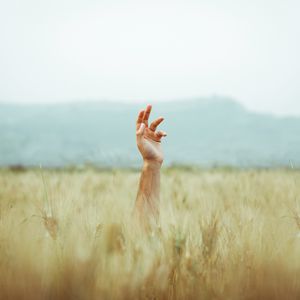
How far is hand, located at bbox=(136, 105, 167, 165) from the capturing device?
1875 millimetres

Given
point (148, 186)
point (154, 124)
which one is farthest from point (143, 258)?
point (154, 124)

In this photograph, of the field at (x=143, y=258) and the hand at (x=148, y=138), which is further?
the hand at (x=148, y=138)

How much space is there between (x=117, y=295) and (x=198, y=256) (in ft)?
0.86

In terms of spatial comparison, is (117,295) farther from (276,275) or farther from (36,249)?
(276,275)

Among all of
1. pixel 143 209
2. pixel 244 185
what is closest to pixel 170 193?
pixel 244 185

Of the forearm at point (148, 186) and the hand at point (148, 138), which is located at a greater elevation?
the hand at point (148, 138)

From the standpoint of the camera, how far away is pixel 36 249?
1269mm

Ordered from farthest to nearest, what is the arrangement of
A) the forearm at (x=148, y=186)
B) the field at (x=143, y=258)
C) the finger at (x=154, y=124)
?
the finger at (x=154, y=124)
the forearm at (x=148, y=186)
the field at (x=143, y=258)

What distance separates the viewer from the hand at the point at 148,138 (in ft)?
6.15

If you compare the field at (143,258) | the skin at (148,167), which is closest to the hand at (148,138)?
the skin at (148,167)

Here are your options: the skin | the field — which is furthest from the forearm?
the field

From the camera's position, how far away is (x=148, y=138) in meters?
1.93

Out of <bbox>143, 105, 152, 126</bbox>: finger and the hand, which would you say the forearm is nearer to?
the hand

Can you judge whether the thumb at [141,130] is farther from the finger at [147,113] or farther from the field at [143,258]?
the field at [143,258]
